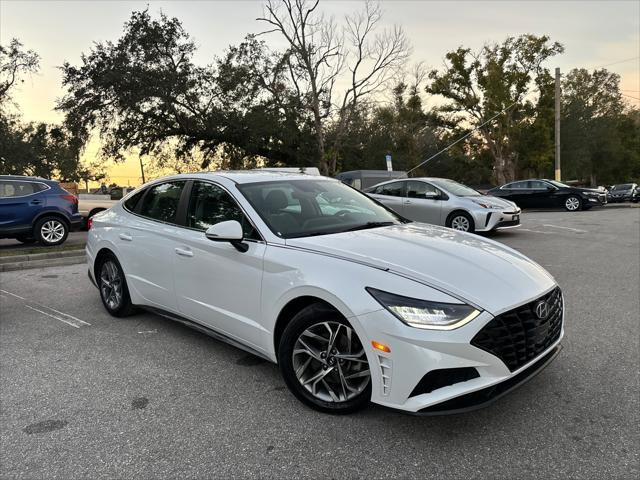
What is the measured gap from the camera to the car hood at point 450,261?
2.73 meters

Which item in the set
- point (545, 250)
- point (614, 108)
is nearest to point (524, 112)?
point (614, 108)

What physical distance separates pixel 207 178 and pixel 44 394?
203cm

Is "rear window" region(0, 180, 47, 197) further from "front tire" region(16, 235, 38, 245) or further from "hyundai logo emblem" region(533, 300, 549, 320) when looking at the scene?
"hyundai logo emblem" region(533, 300, 549, 320)

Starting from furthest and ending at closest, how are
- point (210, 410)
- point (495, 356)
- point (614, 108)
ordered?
point (614, 108) → point (210, 410) → point (495, 356)

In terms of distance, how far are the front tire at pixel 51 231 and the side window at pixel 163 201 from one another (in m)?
7.86

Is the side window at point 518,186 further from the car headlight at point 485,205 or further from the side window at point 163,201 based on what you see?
the side window at point 163,201

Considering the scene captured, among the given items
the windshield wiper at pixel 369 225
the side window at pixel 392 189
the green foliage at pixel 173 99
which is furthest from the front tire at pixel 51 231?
the green foliage at pixel 173 99

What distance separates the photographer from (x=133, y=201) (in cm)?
508

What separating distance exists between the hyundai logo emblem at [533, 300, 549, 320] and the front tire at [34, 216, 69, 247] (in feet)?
37.4

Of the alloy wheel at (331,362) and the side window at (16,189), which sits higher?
the side window at (16,189)

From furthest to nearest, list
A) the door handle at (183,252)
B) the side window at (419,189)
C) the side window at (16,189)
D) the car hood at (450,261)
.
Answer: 1. the side window at (419,189)
2. the side window at (16,189)
3. the door handle at (183,252)
4. the car hood at (450,261)

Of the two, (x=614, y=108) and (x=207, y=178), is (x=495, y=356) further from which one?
(x=614, y=108)

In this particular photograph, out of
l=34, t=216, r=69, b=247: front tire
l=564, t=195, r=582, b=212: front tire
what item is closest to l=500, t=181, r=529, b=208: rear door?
l=564, t=195, r=582, b=212: front tire

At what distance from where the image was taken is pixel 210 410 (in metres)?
3.13
